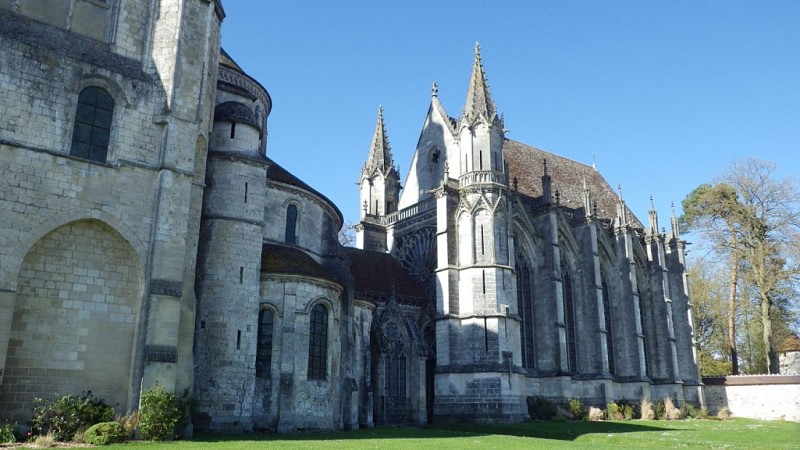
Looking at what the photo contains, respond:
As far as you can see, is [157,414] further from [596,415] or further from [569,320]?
[569,320]

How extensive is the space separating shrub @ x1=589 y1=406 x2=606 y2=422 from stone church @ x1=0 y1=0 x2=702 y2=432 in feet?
4.17

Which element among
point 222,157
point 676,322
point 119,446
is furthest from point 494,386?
point 676,322

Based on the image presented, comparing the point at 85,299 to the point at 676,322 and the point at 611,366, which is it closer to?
the point at 611,366

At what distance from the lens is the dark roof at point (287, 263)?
23.2 m

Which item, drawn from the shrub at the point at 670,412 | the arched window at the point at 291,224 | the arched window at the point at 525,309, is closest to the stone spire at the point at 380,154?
the arched window at the point at 525,309

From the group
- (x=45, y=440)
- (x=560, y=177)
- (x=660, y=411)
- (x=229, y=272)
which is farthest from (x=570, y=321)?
(x=45, y=440)

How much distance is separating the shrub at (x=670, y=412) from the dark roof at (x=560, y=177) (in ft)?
40.9

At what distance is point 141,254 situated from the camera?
18.5 m

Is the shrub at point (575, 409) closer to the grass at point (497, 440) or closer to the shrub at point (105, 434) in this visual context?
the grass at point (497, 440)

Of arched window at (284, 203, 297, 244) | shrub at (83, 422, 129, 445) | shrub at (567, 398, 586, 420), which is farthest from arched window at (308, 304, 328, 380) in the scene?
shrub at (567, 398, 586, 420)

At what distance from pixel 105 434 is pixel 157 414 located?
154 centimetres

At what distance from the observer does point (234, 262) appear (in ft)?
72.8

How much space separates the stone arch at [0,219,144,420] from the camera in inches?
655

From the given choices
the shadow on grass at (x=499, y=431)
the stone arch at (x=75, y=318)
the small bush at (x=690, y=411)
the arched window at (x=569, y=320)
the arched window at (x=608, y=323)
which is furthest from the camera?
the small bush at (x=690, y=411)
